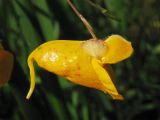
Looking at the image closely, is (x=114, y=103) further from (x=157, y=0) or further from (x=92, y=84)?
(x=92, y=84)

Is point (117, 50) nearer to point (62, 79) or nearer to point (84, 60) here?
point (84, 60)

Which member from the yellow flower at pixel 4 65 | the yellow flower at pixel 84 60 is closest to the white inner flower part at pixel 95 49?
the yellow flower at pixel 84 60

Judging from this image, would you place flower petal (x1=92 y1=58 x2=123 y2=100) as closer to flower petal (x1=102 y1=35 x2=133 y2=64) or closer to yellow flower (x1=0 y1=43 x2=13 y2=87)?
flower petal (x1=102 y1=35 x2=133 y2=64)

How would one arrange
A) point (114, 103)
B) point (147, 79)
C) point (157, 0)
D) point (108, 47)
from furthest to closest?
point (157, 0) → point (147, 79) → point (114, 103) → point (108, 47)

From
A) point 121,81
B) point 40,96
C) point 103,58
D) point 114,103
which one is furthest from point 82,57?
point 121,81

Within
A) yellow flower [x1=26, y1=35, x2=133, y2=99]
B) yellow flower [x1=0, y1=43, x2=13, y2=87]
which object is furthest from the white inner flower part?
yellow flower [x1=0, y1=43, x2=13, y2=87]
